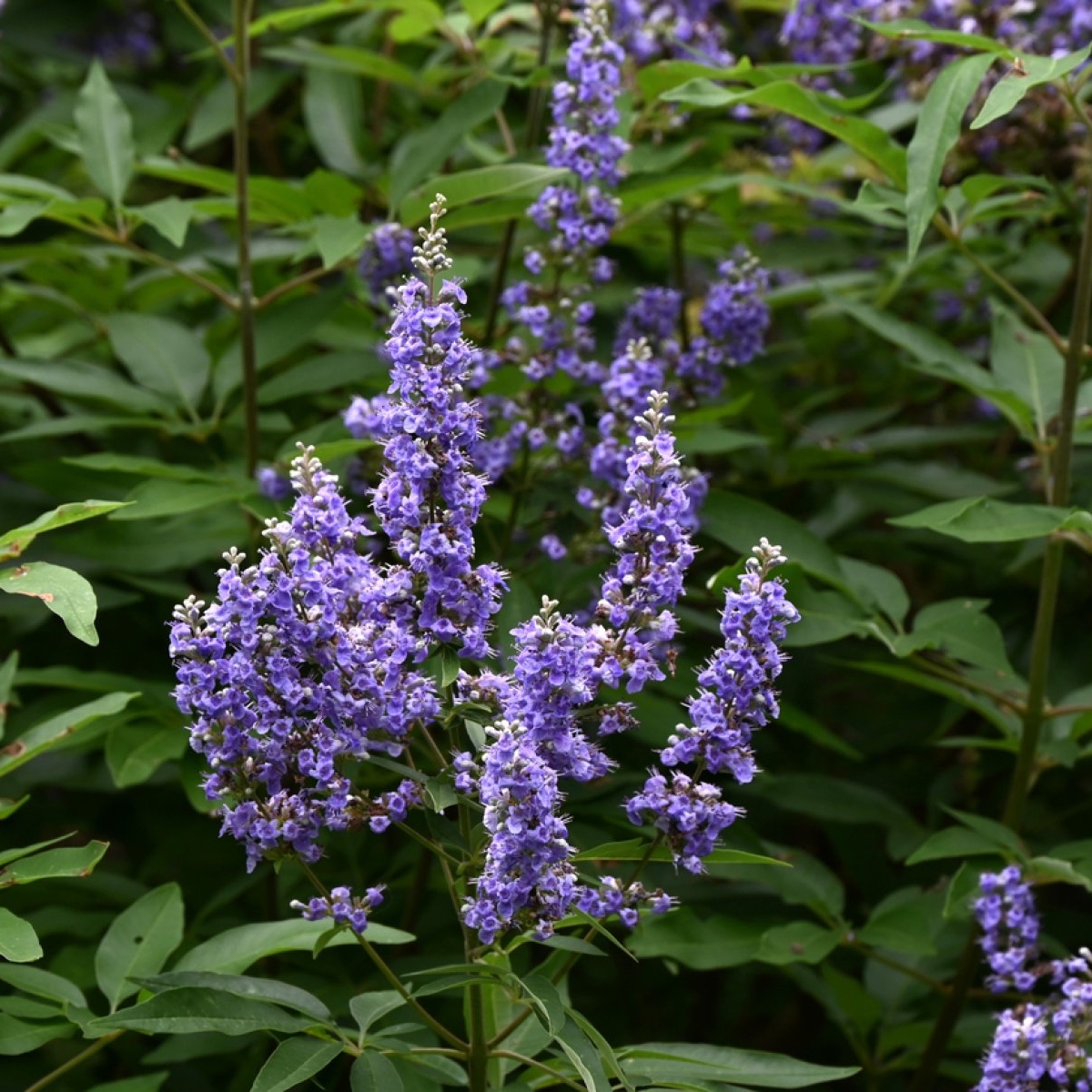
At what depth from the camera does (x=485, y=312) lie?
4.19 metres

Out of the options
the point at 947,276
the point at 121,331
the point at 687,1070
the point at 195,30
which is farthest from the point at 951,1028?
the point at 195,30

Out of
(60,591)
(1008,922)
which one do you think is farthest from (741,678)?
(1008,922)

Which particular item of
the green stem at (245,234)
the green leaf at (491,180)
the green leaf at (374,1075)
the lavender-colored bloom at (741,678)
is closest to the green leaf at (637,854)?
the lavender-colored bloom at (741,678)

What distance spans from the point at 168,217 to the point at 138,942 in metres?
1.53

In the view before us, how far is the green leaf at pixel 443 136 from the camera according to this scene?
328 cm

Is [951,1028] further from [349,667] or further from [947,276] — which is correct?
[947,276]

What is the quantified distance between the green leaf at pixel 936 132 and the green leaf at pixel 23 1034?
1.92m

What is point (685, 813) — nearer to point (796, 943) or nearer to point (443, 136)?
point (796, 943)

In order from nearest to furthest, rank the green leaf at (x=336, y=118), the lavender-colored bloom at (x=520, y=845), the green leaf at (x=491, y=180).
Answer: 1. the lavender-colored bloom at (x=520, y=845)
2. the green leaf at (x=491, y=180)
3. the green leaf at (x=336, y=118)

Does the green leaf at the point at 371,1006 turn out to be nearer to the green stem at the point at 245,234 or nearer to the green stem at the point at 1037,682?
the green stem at the point at 1037,682

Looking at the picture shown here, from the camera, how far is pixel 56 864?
226 cm

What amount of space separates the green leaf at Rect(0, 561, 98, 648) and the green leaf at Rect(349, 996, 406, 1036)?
67 cm

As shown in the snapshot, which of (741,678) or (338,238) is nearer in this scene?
(741,678)

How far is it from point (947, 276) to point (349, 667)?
9.25ft
